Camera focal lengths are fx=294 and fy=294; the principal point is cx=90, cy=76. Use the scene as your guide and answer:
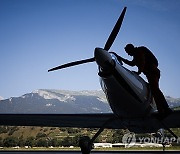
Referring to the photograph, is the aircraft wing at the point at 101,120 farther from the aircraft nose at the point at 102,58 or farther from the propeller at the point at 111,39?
the aircraft nose at the point at 102,58

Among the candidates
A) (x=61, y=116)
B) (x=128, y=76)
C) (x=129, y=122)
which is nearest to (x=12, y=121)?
(x=61, y=116)

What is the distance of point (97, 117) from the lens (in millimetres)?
15031

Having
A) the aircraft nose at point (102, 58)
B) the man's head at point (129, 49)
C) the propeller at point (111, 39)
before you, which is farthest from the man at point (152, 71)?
the aircraft nose at point (102, 58)

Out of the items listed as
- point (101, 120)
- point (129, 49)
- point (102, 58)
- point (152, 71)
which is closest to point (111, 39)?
point (129, 49)

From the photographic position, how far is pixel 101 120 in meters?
15.8

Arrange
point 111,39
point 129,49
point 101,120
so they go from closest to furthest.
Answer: point 129,49, point 111,39, point 101,120

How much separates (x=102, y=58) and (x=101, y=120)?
7.56 metres

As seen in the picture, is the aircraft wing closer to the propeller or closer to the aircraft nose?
the propeller

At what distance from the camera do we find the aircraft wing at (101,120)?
38.2ft

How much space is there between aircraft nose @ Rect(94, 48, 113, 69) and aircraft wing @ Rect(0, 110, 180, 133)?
118 inches

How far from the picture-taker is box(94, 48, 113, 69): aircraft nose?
8758 mm

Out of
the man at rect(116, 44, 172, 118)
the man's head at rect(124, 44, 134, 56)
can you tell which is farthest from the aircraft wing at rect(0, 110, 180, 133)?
the man's head at rect(124, 44, 134, 56)

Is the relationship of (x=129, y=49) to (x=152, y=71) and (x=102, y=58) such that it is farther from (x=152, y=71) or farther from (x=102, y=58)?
(x=102, y=58)

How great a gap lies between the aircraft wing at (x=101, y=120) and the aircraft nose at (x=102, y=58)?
2993 mm
